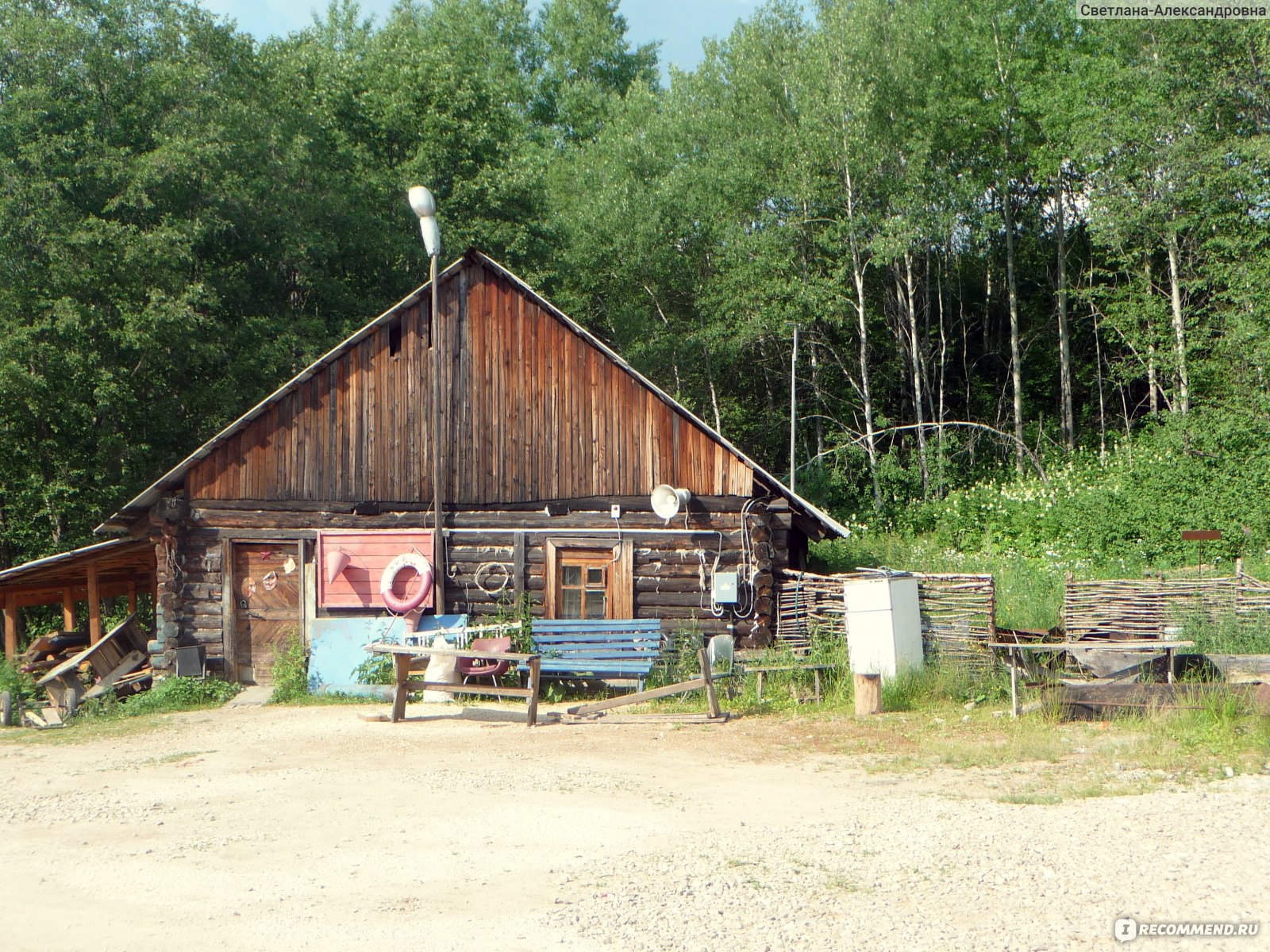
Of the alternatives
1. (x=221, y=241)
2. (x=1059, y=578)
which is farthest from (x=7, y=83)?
(x=1059, y=578)

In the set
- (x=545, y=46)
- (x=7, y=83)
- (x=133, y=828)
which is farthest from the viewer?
(x=545, y=46)

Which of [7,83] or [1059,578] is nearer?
[1059,578]

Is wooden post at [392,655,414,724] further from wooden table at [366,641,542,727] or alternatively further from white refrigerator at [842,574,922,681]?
white refrigerator at [842,574,922,681]

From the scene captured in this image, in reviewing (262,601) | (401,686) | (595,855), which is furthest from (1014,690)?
(262,601)

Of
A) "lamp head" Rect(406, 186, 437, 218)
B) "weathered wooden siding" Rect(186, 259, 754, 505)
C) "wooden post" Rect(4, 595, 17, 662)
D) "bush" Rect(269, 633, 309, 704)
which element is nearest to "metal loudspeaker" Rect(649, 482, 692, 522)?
"weathered wooden siding" Rect(186, 259, 754, 505)

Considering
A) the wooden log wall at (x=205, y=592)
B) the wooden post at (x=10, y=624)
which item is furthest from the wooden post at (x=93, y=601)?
the wooden log wall at (x=205, y=592)

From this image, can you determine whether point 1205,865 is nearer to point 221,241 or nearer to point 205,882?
point 205,882

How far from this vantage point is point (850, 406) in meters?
31.3

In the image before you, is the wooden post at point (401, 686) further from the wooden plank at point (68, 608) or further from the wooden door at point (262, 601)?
the wooden plank at point (68, 608)

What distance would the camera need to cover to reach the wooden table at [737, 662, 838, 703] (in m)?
13.3

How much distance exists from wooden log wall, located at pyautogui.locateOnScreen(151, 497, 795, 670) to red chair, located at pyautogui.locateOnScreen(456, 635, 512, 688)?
1.33 metres

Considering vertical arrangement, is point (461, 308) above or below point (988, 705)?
above

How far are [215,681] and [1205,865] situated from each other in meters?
12.5

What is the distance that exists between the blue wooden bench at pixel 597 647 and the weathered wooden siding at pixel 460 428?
6.23 feet
